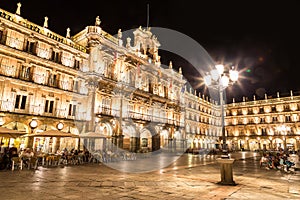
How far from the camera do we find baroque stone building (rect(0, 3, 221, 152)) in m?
17.7

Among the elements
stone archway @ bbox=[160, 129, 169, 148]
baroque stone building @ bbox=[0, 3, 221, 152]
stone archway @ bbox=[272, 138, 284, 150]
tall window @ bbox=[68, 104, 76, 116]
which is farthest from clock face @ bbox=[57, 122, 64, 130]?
stone archway @ bbox=[272, 138, 284, 150]

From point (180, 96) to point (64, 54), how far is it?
Result: 2408 centimetres

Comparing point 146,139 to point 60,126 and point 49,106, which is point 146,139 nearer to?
point 60,126

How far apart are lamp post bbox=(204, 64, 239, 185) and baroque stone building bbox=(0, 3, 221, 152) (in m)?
11.4

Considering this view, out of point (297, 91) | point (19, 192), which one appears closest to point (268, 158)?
point (19, 192)

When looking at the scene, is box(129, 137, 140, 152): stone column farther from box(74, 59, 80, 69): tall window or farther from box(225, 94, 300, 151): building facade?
box(225, 94, 300, 151): building facade

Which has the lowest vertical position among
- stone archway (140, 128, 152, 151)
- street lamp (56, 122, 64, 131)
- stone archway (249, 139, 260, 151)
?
stone archway (249, 139, 260, 151)

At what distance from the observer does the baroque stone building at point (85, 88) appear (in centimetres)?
1769

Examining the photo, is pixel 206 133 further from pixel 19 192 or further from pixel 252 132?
pixel 19 192

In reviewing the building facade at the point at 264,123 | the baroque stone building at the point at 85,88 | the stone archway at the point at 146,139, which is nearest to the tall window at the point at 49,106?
the baroque stone building at the point at 85,88

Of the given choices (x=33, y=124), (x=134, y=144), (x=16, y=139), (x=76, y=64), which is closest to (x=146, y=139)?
(x=134, y=144)

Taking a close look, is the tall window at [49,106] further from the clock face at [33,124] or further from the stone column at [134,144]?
the stone column at [134,144]

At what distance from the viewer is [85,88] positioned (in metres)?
22.9

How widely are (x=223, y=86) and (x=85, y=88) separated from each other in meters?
17.3
